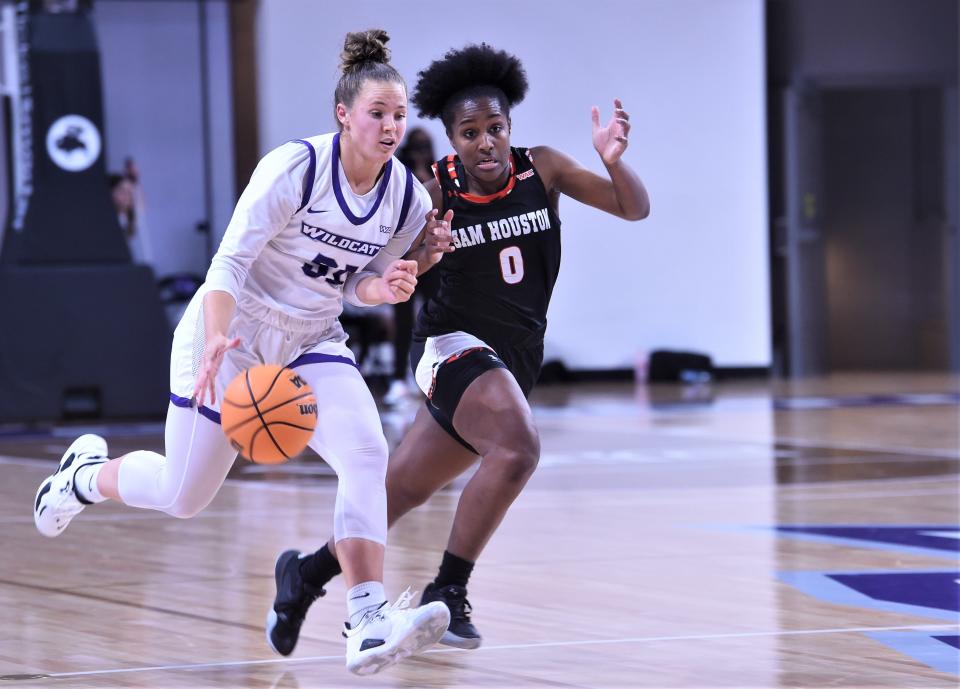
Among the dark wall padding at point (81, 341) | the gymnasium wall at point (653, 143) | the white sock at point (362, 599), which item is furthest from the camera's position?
the gymnasium wall at point (653, 143)

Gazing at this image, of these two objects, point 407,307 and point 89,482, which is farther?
point 407,307

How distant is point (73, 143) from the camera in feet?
34.4

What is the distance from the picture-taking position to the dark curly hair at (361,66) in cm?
386

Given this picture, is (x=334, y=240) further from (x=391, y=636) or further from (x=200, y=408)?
(x=391, y=636)

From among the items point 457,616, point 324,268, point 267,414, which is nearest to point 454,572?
point 457,616

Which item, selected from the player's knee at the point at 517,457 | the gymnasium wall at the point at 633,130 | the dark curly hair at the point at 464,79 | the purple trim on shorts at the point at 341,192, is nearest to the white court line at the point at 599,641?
the player's knee at the point at 517,457

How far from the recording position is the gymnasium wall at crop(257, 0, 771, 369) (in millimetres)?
14242

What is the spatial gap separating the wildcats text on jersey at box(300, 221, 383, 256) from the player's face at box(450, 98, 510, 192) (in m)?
0.54

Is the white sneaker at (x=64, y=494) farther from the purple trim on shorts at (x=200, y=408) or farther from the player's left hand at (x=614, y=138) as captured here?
the player's left hand at (x=614, y=138)

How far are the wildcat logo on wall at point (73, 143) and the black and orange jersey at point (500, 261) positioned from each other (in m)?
6.62

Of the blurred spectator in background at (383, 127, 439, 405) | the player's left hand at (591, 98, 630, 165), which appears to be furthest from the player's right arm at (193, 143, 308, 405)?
the blurred spectator in background at (383, 127, 439, 405)

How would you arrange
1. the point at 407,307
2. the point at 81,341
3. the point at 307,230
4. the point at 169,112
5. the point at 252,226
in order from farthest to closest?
the point at 169,112
the point at 407,307
the point at 81,341
the point at 307,230
the point at 252,226

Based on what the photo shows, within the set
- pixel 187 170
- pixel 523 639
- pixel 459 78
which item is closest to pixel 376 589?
pixel 523 639

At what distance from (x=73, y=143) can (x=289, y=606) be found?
727cm
